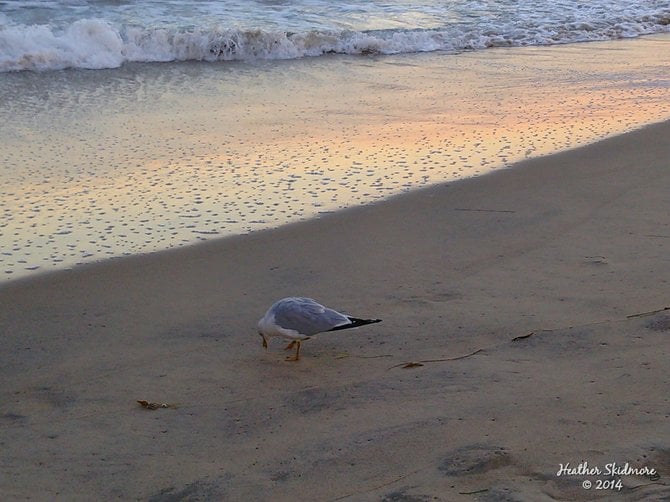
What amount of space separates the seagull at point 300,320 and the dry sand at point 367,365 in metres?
0.15

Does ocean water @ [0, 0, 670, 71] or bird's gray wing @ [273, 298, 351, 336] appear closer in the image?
bird's gray wing @ [273, 298, 351, 336]

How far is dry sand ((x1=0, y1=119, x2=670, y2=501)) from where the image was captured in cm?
289

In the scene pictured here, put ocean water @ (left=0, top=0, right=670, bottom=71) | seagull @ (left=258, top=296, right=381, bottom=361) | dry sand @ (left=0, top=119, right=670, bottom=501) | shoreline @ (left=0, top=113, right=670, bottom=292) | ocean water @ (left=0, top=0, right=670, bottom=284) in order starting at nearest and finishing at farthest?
dry sand @ (left=0, top=119, right=670, bottom=501)
seagull @ (left=258, top=296, right=381, bottom=361)
shoreline @ (left=0, top=113, right=670, bottom=292)
ocean water @ (left=0, top=0, right=670, bottom=284)
ocean water @ (left=0, top=0, right=670, bottom=71)

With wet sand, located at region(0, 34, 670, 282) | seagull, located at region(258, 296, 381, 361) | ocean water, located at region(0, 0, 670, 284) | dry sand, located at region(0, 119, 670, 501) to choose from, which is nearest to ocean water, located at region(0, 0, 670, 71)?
ocean water, located at region(0, 0, 670, 284)

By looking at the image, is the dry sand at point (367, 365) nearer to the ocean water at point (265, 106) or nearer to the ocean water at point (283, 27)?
the ocean water at point (265, 106)

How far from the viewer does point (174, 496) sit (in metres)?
2.84

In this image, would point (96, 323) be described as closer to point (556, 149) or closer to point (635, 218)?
point (635, 218)

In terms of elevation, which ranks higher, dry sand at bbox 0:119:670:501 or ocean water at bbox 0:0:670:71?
ocean water at bbox 0:0:670:71

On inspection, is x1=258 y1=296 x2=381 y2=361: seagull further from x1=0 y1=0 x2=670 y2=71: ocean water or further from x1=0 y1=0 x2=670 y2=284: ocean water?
x1=0 y1=0 x2=670 y2=71: ocean water

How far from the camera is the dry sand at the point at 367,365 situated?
289 centimetres

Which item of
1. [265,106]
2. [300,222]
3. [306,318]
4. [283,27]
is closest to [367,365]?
[306,318]

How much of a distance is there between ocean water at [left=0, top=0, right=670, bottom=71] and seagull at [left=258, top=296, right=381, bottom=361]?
766 cm

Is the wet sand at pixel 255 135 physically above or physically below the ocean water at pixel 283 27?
below

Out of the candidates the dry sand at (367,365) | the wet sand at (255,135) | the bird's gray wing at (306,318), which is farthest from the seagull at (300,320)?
the wet sand at (255,135)
